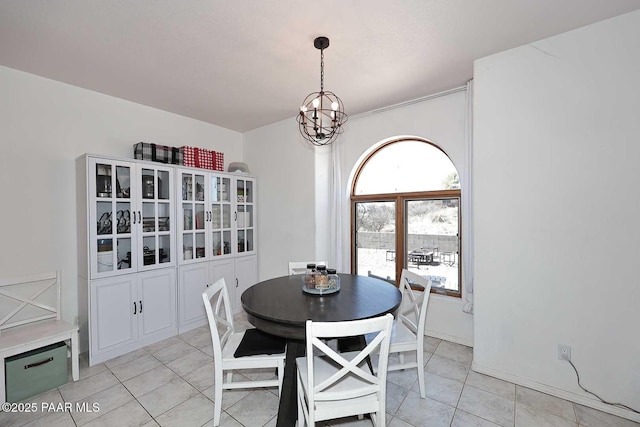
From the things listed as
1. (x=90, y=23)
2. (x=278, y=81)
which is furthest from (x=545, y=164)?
(x=90, y=23)

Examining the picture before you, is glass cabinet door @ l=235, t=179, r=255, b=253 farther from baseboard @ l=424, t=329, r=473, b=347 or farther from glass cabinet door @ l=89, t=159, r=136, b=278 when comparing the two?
baseboard @ l=424, t=329, r=473, b=347

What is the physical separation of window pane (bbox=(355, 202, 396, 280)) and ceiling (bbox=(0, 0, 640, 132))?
143 centimetres

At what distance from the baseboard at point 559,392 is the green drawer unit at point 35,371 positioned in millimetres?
3453

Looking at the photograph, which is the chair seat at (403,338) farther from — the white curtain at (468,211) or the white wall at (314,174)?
the white wall at (314,174)

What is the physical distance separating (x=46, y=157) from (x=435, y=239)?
409 centimetres

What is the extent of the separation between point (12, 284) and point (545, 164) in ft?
14.8

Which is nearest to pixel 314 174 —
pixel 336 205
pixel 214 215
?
pixel 336 205

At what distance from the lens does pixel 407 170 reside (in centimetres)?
347

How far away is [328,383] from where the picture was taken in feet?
4.59

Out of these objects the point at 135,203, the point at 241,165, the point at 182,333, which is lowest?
the point at 182,333

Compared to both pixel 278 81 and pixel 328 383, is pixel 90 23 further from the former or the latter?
pixel 328 383

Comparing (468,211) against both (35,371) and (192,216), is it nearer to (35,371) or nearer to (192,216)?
(192,216)

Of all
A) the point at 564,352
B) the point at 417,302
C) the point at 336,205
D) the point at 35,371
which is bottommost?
the point at 35,371

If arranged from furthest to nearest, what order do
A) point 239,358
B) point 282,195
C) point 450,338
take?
point 282,195
point 450,338
point 239,358
